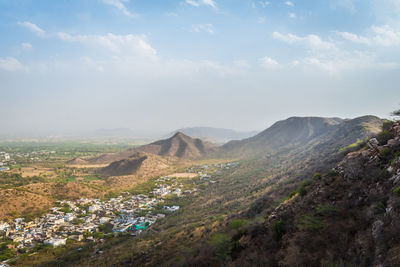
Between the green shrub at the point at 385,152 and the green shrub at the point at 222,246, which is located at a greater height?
the green shrub at the point at 385,152

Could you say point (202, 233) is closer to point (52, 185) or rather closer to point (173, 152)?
point (52, 185)

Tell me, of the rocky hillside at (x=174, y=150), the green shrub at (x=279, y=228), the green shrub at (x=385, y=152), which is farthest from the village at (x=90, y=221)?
the rocky hillside at (x=174, y=150)

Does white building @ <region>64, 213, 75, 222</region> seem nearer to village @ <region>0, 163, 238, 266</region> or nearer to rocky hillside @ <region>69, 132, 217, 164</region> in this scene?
village @ <region>0, 163, 238, 266</region>

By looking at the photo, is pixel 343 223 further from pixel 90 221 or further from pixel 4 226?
pixel 4 226

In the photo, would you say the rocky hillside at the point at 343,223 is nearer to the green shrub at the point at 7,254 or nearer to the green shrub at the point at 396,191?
the green shrub at the point at 396,191

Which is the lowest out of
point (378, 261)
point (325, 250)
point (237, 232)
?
point (237, 232)

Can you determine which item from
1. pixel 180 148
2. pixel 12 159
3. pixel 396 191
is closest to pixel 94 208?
pixel 396 191

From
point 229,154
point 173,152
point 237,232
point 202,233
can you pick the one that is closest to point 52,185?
point 202,233

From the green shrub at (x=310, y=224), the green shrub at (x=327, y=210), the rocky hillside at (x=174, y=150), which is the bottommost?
the rocky hillside at (x=174, y=150)
